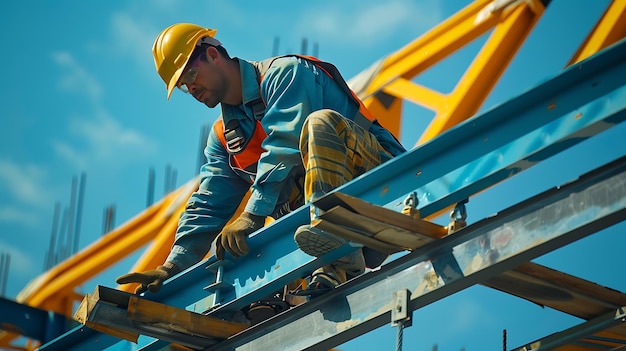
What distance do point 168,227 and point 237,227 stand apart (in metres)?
6.19

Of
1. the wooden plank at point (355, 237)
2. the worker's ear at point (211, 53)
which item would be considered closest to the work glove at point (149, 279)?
the worker's ear at point (211, 53)

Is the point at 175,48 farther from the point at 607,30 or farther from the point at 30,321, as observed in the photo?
the point at 607,30

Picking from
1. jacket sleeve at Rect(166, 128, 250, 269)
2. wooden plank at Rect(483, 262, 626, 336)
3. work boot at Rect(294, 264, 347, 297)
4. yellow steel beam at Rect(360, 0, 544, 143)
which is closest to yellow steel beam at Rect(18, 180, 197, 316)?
yellow steel beam at Rect(360, 0, 544, 143)

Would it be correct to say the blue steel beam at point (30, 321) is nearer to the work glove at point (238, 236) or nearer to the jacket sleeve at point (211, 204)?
the jacket sleeve at point (211, 204)

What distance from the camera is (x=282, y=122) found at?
8.02 m

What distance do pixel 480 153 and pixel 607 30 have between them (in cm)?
497

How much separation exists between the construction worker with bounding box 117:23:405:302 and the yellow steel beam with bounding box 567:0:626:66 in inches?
138

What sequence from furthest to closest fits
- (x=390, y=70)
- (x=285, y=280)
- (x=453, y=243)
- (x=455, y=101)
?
1. (x=390, y=70)
2. (x=455, y=101)
3. (x=285, y=280)
4. (x=453, y=243)

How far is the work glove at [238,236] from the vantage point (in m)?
7.80

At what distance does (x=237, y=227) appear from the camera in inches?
309

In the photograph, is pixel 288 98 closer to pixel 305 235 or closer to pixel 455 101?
pixel 305 235

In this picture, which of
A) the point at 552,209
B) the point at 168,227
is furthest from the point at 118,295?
the point at 168,227

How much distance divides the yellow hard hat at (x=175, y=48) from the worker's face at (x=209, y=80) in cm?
9

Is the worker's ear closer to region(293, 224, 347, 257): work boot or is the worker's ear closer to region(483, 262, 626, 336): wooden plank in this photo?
region(293, 224, 347, 257): work boot
